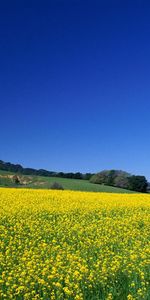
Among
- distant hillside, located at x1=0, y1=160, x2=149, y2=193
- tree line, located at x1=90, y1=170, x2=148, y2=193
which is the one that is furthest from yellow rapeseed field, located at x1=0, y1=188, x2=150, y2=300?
tree line, located at x1=90, y1=170, x2=148, y2=193

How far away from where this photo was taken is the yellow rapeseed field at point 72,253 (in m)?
7.62

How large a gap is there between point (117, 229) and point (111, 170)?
45749mm

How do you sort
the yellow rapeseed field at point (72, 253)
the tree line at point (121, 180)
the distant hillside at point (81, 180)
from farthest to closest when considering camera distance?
the tree line at point (121, 180), the distant hillside at point (81, 180), the yellow rapeseed field at point (72, 253)

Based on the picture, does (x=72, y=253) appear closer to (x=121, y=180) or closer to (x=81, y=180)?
(x=81, y=180)

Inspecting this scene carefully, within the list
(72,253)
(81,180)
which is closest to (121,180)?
(81,180)

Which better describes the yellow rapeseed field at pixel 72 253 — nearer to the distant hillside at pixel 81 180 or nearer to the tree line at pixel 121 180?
the distant hillside at pixel 81 180

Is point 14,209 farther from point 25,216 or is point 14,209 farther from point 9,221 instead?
point 9,221

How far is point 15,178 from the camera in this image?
139 feet

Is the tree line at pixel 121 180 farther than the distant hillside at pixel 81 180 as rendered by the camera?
Yes

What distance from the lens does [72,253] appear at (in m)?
10.1

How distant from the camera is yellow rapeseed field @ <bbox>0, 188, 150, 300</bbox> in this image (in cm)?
762

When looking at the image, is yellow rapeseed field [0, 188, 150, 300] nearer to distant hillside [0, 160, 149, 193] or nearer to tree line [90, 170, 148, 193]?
distant hillside [0, 160, 149, 193]

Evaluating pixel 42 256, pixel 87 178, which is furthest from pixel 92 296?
pixel 87 178

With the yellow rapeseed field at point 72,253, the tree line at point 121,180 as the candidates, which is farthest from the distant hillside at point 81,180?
the yellow rapeseed field at point 72,253
